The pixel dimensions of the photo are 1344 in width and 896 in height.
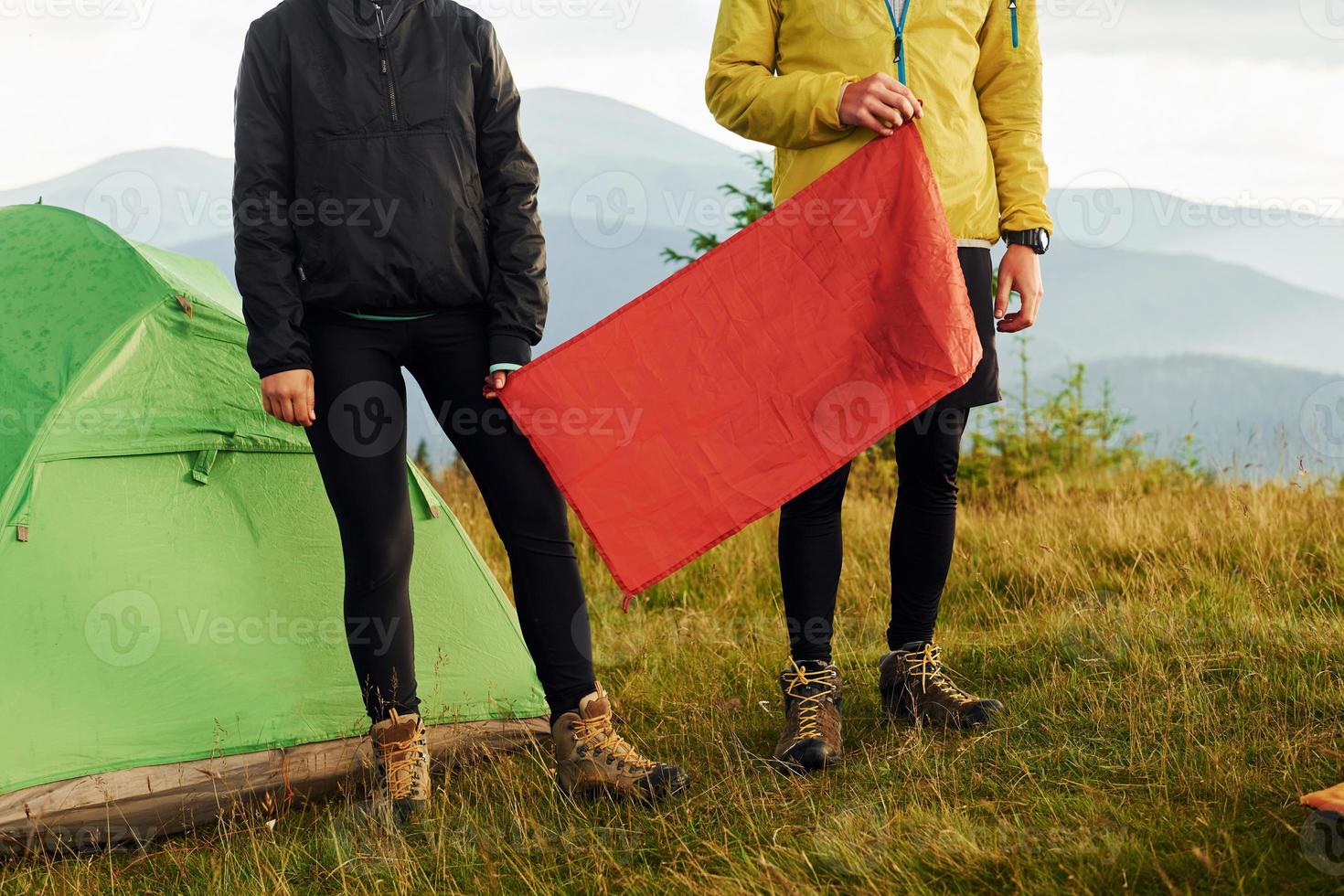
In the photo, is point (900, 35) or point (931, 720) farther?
point (931, 720)

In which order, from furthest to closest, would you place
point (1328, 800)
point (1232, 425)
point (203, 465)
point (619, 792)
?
point (1232, 425) → point (203, 465) → point (619, 792) → point (1328, 800)

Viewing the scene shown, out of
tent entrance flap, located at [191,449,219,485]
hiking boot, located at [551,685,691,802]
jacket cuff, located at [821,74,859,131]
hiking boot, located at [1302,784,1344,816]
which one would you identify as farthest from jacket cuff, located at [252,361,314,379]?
hiking boot, located at [1302,784,1344,816]

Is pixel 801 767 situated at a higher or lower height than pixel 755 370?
lower

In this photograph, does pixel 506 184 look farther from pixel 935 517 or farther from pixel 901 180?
pixel 935 517

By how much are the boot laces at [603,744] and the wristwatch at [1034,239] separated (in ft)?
5.00

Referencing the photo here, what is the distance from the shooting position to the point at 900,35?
2.57 metres

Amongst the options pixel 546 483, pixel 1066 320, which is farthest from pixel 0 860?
pixel 1066 320

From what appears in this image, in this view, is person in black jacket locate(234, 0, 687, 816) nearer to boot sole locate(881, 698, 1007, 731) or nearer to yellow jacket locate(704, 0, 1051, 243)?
yellow jacket locate(704, 0, 1051, 243)

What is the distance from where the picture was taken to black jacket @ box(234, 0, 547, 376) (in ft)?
7.95

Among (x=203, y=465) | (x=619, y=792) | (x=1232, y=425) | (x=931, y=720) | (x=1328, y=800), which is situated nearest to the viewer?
(x=1328, y=800)

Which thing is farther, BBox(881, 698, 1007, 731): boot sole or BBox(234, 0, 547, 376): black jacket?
BBox(881, 698, 1007, 731): boot sole

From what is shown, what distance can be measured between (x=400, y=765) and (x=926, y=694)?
134cm

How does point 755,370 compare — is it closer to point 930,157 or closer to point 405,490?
point 930,157

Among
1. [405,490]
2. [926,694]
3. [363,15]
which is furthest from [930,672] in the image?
[363,15]
